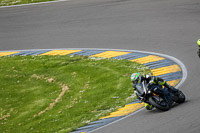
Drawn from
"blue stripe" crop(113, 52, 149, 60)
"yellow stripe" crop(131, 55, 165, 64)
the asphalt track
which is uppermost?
the asphalt track

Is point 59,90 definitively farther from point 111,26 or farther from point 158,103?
point 111,26

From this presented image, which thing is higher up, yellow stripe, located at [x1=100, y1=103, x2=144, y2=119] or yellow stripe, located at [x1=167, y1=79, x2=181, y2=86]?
yellow stripe, located at [x1=167, y1=79, x2=181, y2=86]

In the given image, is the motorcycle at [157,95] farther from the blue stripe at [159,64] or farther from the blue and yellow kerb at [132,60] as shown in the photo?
the blue stripe at [159,64]

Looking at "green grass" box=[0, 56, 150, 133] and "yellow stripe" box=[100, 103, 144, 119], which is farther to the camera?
"green grass" box=[0, 56, 150, 133]

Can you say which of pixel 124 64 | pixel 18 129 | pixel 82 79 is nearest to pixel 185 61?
pixel 124 64

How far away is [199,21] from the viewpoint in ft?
67.4

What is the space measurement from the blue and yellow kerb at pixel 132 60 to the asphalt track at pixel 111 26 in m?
0.42

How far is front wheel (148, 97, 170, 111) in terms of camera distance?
39.0 feet

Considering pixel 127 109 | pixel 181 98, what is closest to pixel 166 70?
pixel 127 109

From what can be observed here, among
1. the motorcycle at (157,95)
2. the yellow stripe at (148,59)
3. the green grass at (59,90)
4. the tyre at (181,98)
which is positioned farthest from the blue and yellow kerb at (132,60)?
the tyre at (181,98)

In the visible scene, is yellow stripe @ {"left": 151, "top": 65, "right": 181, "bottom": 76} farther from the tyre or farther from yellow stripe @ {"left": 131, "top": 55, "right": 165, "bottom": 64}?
the tyre

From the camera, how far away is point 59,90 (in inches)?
671

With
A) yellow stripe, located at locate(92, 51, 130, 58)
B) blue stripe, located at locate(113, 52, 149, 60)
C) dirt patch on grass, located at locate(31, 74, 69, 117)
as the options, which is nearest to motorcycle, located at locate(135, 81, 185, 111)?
dirt patch on grass, located at locate(31, 74, 69, 117)

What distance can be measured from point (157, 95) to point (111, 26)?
10.7m
